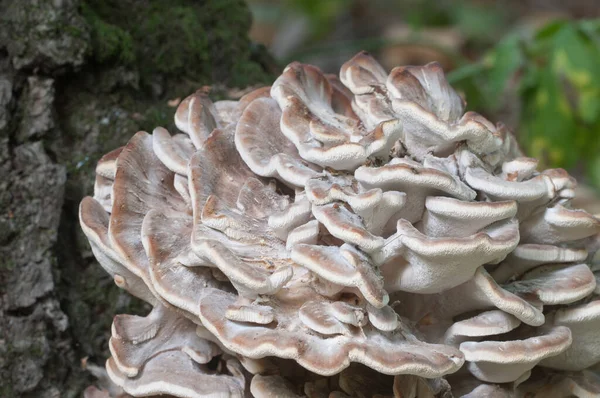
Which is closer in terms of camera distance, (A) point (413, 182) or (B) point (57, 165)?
(A) point (413, 182)

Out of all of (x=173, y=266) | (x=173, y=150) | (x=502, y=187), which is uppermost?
(x=502, y=187)

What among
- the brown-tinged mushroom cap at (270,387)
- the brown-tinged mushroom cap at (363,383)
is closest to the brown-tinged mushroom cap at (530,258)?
the brown-tinged mushroom cap at (363,383)

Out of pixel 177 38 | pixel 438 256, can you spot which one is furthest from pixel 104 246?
pixel 177 38

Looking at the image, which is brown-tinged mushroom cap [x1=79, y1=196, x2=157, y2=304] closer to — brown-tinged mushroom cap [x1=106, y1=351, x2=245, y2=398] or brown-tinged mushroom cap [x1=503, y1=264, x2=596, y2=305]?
brown-tinged mushroom cap [x1=106, y1=351, x2=245, y2=398]

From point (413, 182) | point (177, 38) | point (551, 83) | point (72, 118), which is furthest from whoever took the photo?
point (551, 83)

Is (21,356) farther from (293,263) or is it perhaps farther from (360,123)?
(360,123)

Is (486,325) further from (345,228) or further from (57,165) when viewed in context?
(57,165)

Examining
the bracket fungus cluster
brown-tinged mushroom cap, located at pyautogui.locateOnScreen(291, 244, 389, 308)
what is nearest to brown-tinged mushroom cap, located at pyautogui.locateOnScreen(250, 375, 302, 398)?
the bracket fungus cluster

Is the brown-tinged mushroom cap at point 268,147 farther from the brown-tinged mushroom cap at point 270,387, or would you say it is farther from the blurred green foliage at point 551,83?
the blurred green foliage at point 551,83
